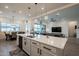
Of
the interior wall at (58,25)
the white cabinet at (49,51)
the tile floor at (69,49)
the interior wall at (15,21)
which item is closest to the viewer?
the tile floor at (69,49)

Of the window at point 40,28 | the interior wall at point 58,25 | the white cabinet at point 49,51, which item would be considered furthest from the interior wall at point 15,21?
the white cabinet at point 49,51

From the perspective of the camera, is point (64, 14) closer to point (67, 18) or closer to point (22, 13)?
point (67, 18)

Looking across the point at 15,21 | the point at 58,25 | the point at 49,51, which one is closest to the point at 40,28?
the point at 58,25

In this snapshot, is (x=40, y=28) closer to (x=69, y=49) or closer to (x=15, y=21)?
(x=15, y=21)

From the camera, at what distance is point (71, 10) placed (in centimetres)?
445

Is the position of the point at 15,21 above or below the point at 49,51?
above

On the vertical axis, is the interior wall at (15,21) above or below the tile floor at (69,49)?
above

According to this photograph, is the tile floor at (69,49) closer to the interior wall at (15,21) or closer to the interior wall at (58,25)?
the interior wall at (58,25)

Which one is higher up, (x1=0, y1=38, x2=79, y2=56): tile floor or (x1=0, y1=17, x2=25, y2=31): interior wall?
(x1=0, y1=17, x2=25, y2=31): interior wall

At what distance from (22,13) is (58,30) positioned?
11.5 feet

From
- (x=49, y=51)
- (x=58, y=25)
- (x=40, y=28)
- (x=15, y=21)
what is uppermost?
(x=15, y=21)

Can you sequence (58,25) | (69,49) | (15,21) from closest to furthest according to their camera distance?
(69,49)
(58,25)
(15,21)

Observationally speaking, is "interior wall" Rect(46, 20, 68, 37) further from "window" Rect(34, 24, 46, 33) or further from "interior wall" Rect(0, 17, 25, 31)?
"interior wall" Rect(0, 17, 25, 31)

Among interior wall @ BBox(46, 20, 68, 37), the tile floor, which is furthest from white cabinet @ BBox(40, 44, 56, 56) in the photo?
interior wall @ BBox(46, 20, 68, 37)
